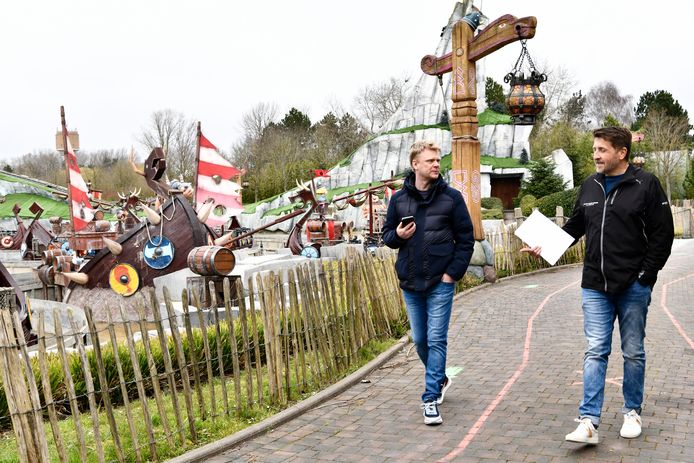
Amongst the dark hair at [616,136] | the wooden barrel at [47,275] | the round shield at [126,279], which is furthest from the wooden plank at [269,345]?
the wooden barrel at [47,275]

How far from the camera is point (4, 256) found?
3009cm

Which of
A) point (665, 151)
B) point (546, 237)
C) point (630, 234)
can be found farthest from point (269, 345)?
point (665, 151)

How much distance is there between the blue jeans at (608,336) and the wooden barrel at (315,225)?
18.1 metres

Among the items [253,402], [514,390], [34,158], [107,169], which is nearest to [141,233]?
[253,402]

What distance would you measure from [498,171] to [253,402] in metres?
42.4

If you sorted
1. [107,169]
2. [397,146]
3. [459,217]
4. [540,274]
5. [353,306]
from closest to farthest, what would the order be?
[459,217]
[353,306]
[540,274]
[397,146]
[107,169]

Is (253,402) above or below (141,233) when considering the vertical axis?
below

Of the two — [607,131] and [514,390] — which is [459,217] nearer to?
[607,131]

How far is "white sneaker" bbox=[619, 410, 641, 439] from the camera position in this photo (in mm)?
4672

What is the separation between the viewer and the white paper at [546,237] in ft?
16.4

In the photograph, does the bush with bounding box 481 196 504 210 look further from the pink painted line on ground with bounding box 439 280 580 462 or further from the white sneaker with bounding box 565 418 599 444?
the white sneaker with bounding box 565 418 599 444

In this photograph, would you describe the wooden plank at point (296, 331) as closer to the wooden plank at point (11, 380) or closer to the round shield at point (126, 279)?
the wooden plank at point (11, 380)

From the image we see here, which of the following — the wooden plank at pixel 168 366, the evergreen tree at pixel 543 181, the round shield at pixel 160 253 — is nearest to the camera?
the wooden plank at pixel 168 366

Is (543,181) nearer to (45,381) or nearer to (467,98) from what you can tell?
(467,98)
